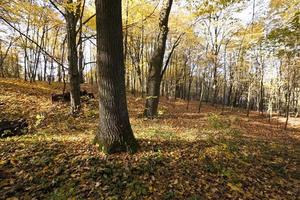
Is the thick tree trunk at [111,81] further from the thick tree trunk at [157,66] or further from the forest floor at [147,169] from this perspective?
the thick tree trunk at [157,66]

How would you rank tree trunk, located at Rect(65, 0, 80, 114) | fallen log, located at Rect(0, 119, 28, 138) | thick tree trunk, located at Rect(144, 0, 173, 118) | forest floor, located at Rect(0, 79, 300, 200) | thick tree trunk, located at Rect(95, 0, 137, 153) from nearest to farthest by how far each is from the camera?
1. forest floor, located at Rect(0, 79, 300, 200)
2. thick tree trunk, located at Rect(95, 0, 137, 153)
3. fallen log, located at Rect(0, 119, 28, 138)
4. tree trunk, located at Rect(65, 0, 80, 114)
5. thick tree trunk, located at Rect(144, 0, 173, 118)

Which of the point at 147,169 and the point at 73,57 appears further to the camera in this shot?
the point at 73,57

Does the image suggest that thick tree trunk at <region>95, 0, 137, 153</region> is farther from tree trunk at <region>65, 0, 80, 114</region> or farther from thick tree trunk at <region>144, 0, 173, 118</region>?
tree trunk at <region>65, 0, 80, 114</region>

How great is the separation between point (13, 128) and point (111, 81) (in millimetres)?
4768

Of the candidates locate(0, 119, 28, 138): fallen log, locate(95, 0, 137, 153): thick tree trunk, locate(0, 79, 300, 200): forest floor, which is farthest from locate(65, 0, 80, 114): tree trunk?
locate(95, 0, 137, 153): thick tree trunk

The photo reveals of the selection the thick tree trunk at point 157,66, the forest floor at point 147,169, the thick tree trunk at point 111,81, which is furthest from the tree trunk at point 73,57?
the thick tree trunk at point 111,81

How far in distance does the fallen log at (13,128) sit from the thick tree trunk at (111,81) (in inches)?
145

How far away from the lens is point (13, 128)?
700cm

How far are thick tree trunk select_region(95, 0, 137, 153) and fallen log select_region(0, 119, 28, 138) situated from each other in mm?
3689

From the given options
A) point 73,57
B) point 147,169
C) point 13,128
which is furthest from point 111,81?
point 73,57

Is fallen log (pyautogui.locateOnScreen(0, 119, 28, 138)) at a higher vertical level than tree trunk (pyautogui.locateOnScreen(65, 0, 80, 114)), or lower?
lower

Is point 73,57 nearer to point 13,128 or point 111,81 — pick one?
point 13,128

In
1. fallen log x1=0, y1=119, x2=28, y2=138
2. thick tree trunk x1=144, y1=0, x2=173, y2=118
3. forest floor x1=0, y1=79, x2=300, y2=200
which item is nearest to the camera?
forest floor x1=0, y1=79, x2=300, y2=200

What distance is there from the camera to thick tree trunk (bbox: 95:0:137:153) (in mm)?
4484
